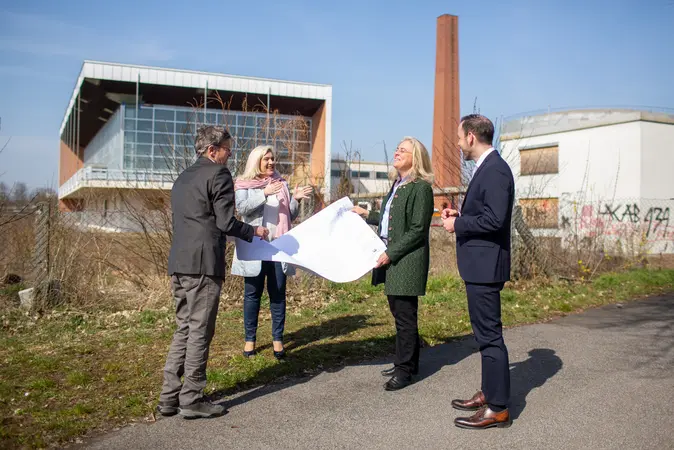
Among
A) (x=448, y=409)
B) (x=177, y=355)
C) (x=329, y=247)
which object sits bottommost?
(x=448, y=409)

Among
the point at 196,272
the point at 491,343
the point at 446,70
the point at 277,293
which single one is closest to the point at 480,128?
the point at 491,343

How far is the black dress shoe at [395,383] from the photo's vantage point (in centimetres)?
516

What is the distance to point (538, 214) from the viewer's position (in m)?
12.9

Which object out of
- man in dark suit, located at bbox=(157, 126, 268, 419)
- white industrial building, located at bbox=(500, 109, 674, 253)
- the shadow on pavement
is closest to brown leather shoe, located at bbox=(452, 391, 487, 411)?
the shadow on pavement

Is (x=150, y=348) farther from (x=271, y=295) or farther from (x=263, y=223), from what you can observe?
(x=263, y=223)

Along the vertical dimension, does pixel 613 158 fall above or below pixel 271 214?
above

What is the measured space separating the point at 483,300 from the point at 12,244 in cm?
823

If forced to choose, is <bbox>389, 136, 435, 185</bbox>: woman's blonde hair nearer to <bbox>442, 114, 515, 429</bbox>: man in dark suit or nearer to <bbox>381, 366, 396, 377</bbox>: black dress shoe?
<bbox>442, 114, 515, 429</bbox>: man in dark suit

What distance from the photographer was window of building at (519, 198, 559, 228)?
12742 millimetres

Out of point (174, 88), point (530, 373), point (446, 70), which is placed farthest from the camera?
point (174, 88)

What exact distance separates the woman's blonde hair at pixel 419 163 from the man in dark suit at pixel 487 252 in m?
0.70

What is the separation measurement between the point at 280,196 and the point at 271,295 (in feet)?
3.37

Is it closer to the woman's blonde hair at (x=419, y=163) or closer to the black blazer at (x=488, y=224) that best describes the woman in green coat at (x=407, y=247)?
the woman's blonde hair at (x=419, y=163)

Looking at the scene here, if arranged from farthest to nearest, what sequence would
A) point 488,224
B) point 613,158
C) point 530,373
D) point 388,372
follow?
point 613,158
point 530,373
point 388,372
point 488,224
